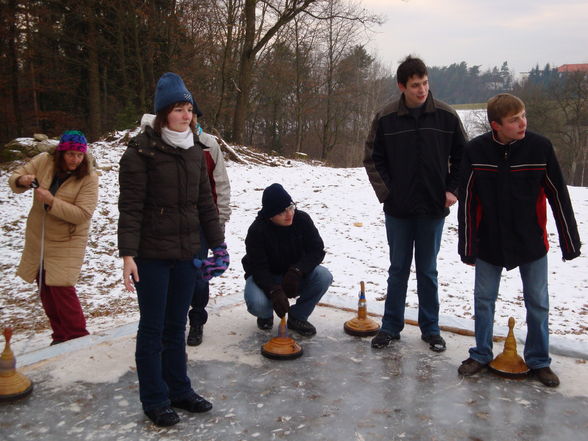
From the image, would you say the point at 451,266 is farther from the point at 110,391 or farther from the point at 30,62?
the point at 30,62

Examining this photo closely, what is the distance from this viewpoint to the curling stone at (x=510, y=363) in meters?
3.45

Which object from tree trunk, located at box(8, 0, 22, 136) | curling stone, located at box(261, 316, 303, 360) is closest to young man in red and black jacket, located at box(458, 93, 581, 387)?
curling stone, located at box(261, 316, 303, 360)

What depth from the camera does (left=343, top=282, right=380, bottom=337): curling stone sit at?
4.26 meters

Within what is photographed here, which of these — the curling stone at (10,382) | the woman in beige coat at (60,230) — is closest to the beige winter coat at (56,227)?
the woman in beige coat at (60,230)

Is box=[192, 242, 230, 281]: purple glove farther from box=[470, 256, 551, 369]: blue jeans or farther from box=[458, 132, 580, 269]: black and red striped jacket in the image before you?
box=[470, 256, 551, 369]: blue jeans

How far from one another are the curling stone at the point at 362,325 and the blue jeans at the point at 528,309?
0.91m

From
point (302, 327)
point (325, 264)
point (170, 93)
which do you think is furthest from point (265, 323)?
point (325, 264)

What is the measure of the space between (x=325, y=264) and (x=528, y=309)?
4.76m

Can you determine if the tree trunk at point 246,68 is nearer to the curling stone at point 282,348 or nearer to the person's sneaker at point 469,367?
the curling stone at point 282,348

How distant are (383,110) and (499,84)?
113 metres

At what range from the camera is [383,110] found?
Answer: 13.1ft

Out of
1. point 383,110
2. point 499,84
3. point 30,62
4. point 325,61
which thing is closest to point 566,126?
point 325,61

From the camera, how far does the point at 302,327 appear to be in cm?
429

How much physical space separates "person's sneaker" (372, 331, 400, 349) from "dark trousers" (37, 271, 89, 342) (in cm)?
245
